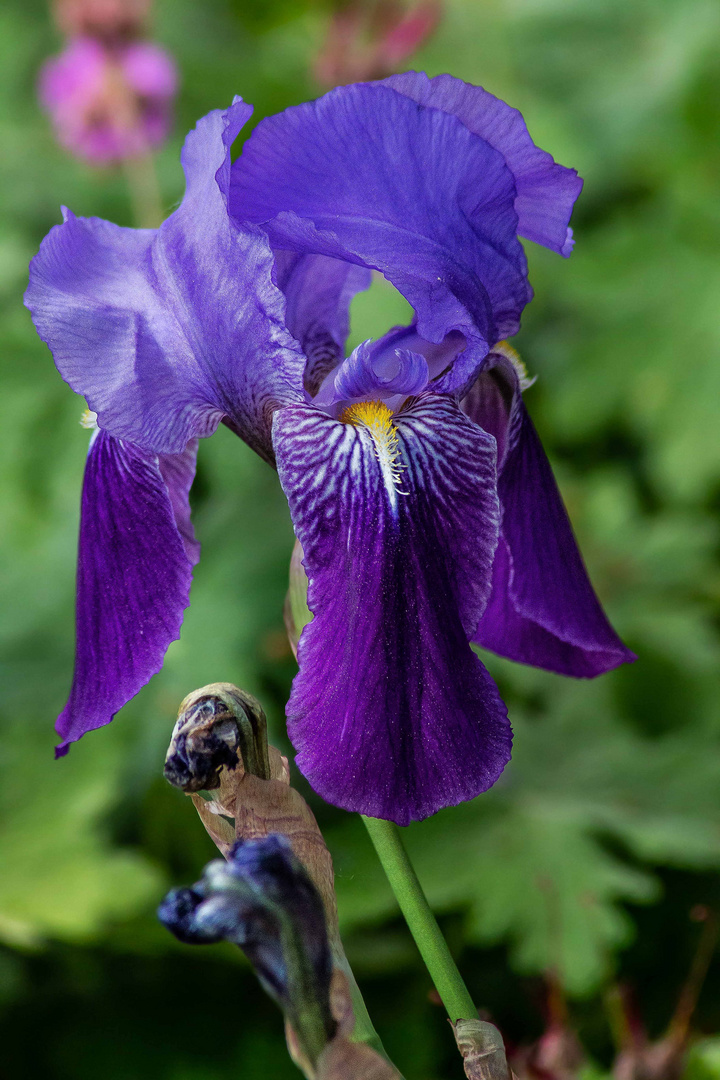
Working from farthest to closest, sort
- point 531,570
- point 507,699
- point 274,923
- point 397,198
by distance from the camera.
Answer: point 507,699 < point 531,570 < point 397,198 < point 274,923

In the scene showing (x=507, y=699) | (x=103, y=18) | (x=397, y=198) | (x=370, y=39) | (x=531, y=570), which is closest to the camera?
(x=397, y=198)

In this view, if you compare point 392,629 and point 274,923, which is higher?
point 392,629

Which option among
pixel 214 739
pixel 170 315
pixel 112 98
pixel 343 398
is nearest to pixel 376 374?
pixel 343 398

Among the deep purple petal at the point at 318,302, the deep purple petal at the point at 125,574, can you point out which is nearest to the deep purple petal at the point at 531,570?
the deep purple petal at the point at 318,302

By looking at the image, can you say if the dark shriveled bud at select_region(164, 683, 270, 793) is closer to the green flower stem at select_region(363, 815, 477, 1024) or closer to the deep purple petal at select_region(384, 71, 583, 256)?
the green flower stem at select_region(363, 815, 477, 1024)

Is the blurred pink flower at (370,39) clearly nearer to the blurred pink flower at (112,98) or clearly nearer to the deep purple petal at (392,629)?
the blurred pink flower at (112,98)

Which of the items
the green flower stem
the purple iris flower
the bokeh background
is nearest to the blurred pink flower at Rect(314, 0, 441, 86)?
the bokeh background

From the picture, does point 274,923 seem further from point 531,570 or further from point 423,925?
point 531,570
